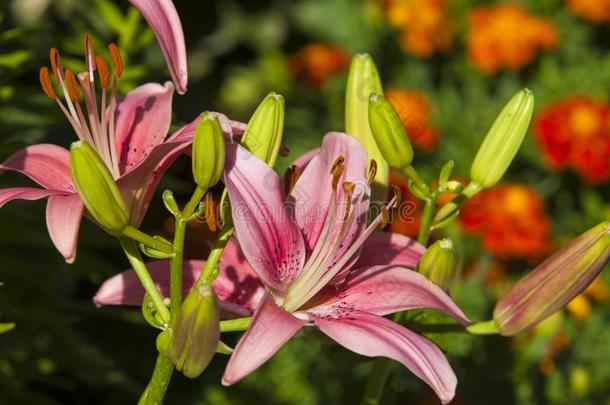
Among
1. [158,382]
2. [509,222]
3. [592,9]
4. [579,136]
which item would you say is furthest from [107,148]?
[592,9]

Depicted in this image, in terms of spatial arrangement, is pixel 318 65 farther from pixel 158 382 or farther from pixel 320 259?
pixel 158 382

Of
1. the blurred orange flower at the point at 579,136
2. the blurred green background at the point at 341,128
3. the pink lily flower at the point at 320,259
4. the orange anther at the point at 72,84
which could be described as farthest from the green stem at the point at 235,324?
the blurred orange flower at the point at 579,136

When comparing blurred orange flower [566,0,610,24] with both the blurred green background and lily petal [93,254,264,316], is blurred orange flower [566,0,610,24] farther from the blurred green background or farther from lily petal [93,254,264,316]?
lily petal [93,254,264,316]

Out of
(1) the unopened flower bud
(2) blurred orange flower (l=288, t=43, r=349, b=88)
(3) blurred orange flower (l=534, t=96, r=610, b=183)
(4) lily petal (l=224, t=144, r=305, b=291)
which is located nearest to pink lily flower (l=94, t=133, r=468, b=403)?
(4) lily petal (l=224, t=144, r=305, b=291)

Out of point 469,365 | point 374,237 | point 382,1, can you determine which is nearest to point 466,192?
point 374,237

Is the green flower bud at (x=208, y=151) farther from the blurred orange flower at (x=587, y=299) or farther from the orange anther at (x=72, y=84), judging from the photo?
the blurred orange flower at (x=587, y=299)
